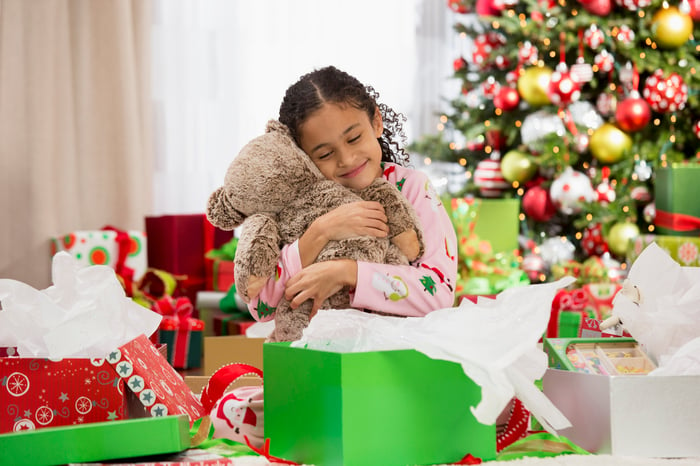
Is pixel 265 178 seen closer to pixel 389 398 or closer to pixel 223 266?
pixel 389 398

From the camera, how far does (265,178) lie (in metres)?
1.24

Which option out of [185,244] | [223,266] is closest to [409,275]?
[223,266]

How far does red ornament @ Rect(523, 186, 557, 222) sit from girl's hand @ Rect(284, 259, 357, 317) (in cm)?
256

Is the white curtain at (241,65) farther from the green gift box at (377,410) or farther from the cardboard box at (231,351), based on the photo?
the green gift box at (377,410)

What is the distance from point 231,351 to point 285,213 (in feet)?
1.74

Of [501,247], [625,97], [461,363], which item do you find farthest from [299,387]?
[625,97]

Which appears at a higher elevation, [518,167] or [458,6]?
[458,6]

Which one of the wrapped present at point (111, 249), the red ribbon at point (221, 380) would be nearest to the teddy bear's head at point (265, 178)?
the red ribbon at point (221, 380)

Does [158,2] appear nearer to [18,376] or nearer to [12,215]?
[12,215]

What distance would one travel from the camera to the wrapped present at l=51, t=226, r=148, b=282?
9.67 feet

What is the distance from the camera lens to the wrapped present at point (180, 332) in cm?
273

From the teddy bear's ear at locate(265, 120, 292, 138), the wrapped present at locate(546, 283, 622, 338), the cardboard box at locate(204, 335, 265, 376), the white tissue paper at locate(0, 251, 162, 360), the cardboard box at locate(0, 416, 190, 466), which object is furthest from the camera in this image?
the wrapped present at locate(546, 283, 622, 338)

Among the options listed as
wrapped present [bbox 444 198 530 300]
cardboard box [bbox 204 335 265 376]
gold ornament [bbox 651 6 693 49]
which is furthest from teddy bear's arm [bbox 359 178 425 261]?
gold ornament [bbox 651 6 693 49]

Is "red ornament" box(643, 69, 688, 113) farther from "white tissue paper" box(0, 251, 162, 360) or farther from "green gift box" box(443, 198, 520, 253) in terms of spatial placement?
"white tissue paper" box(0, 251, 162, 360)
